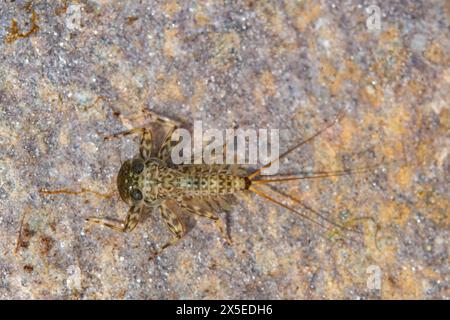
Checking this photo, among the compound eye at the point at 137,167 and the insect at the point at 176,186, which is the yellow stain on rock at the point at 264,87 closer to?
the insect at the point at 176,186

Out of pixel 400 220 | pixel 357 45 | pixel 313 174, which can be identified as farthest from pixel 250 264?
pixel 357 45

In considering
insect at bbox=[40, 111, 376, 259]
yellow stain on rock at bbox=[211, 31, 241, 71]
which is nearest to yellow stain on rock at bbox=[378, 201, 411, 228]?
insect at bbox=[40, 111, 376, 259]

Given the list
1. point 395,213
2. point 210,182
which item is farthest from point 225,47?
point 395,213

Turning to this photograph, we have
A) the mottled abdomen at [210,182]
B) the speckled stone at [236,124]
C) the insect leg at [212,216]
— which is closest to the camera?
the mottled abdomen at [210,182]

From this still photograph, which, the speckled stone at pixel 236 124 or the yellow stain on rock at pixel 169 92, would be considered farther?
the yellow stain on rock at pixel 169 92

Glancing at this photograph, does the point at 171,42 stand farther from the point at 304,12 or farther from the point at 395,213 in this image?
the point at 395,213

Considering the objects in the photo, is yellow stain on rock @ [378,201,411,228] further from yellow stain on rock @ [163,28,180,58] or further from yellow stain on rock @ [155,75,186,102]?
yellow stain on rock @ [163,28,180,58]

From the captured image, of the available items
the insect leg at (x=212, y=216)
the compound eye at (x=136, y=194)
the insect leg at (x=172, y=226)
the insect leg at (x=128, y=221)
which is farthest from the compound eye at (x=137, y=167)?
the insect leg at (x=212, y=216)
